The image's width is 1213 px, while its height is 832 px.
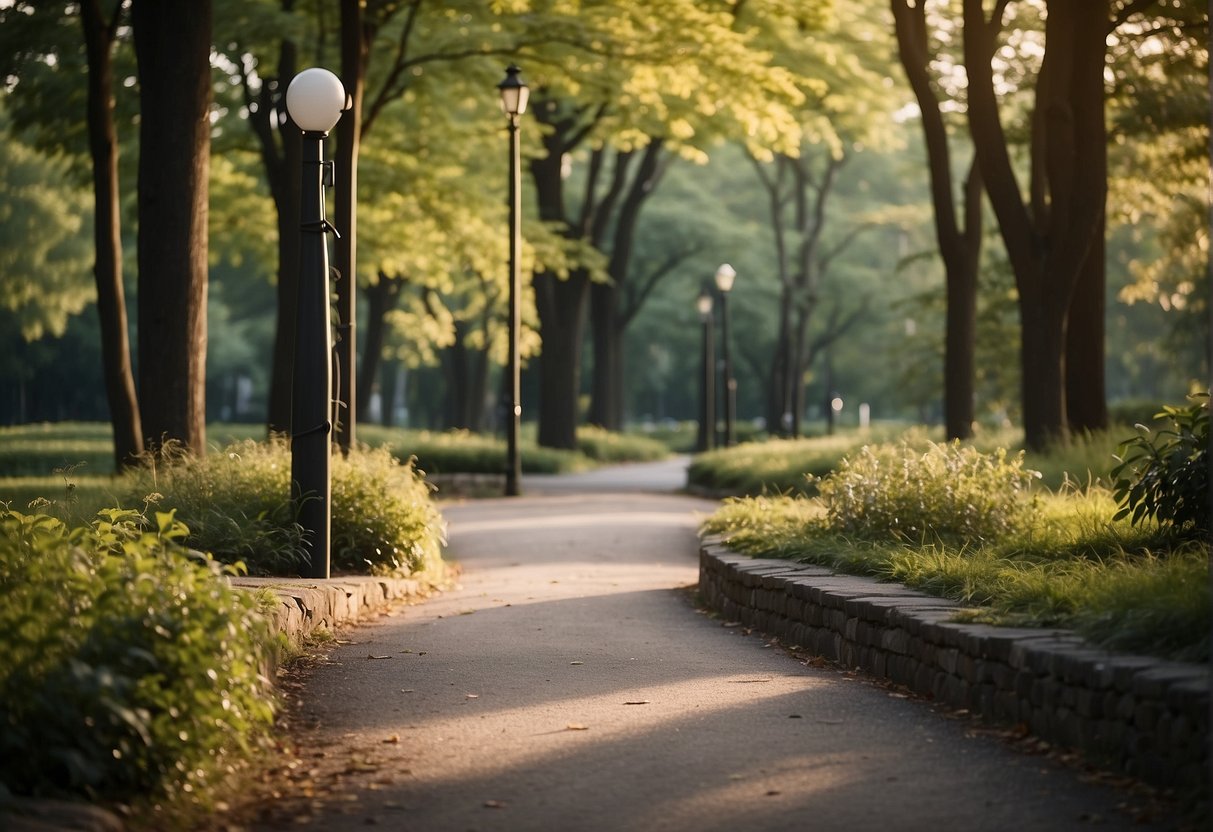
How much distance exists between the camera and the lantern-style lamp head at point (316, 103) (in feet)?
36.2

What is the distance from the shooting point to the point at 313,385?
1104cm

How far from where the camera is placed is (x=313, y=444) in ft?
36.2

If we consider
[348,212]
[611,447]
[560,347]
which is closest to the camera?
[348,212]

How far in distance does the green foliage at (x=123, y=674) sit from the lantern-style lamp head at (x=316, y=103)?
524 centimetres

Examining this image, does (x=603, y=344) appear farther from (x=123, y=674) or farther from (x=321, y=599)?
(x=123, y=674)

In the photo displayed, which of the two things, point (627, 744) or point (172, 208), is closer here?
point (627, 744)

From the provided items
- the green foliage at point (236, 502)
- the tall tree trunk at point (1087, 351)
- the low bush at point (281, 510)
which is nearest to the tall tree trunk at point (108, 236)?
the low bush at point (281, 510)

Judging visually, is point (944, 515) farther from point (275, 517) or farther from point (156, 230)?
point (156, 230)

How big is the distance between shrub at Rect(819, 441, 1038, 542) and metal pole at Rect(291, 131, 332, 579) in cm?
397

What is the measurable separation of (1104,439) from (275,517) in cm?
1082


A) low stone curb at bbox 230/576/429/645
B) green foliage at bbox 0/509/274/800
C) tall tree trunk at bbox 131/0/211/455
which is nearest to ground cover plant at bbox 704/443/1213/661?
low stone curb at bbox 230/576/429/645

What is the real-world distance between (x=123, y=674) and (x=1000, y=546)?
21.8ft

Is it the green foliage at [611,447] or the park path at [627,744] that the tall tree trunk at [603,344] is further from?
the park path at [627,744]

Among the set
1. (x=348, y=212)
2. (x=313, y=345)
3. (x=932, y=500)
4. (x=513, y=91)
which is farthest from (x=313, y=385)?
(x=513, y=91)
